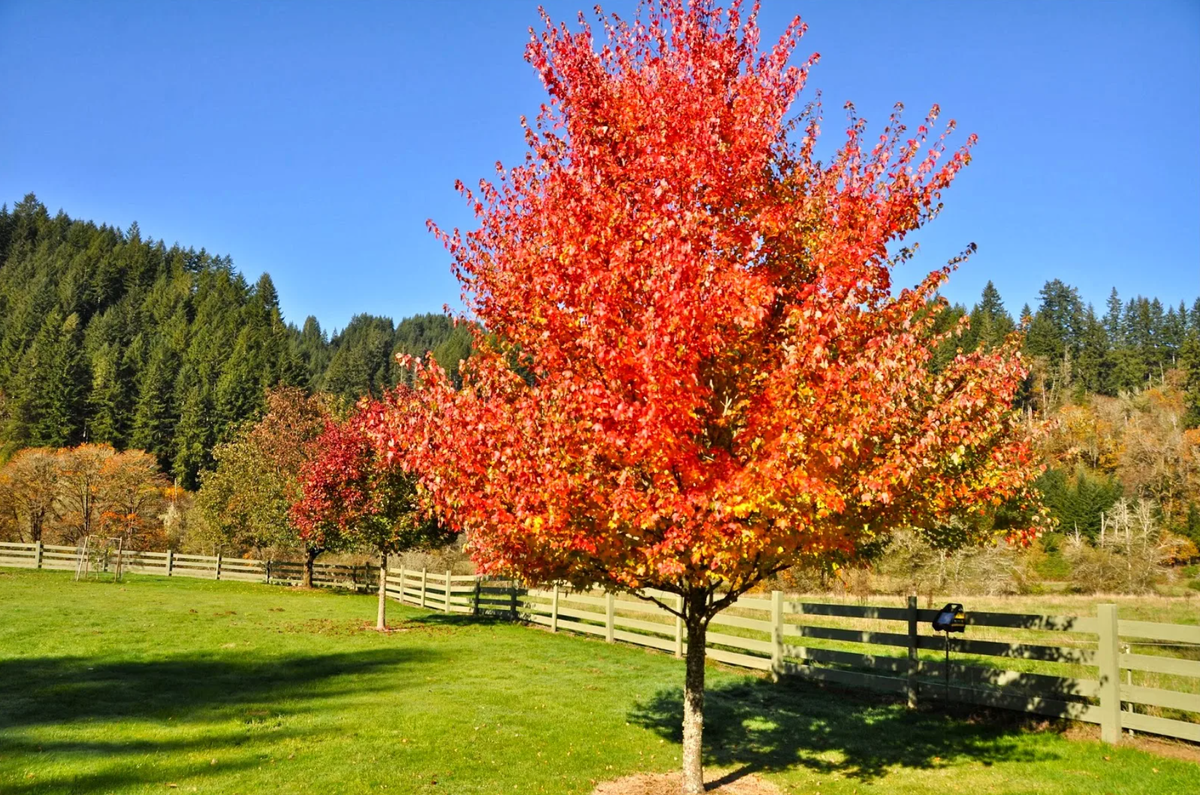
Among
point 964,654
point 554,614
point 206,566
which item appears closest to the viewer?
point 964,654

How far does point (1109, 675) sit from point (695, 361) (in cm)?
768

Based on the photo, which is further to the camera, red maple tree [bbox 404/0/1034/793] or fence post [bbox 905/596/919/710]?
fence post [bbox 905/596/919/710]

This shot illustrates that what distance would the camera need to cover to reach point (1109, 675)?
33.2 feet

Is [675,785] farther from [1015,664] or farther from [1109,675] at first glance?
[1015,664]

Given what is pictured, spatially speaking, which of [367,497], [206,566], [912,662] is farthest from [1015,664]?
[206,566]

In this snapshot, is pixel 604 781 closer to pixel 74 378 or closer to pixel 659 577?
pixel 659 577

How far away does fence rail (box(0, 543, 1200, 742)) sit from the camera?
32.7 feet

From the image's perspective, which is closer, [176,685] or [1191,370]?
[176,685]

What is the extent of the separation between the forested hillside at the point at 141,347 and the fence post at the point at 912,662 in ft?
257

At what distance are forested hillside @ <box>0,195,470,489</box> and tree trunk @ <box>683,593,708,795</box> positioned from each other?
256ft

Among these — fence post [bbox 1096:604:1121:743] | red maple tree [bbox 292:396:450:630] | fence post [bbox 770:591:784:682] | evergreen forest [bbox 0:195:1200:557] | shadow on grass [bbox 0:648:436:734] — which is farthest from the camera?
evergreen forest [bbox 0:195:1200:557]

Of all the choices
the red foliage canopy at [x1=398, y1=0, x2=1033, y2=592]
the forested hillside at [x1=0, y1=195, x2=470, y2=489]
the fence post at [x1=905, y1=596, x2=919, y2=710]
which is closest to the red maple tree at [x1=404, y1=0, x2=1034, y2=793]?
the red foliage canopy at [x1=398, y1=0, x2=1033, y2=592]

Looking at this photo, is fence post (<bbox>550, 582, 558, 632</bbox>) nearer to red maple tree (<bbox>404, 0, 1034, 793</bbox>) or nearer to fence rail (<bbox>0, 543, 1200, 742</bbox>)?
fence rail (<bbox>0, 543, 1200, 742</bbox>)

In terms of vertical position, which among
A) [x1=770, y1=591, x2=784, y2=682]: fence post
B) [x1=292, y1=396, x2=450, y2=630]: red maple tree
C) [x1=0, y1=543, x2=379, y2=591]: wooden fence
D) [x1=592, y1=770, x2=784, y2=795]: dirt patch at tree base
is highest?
[x1=292, y1=396, x2=450, y2=630]: red maple tree
